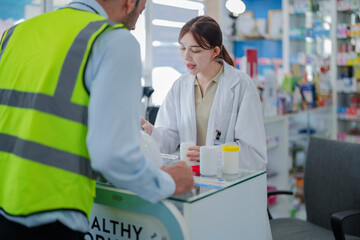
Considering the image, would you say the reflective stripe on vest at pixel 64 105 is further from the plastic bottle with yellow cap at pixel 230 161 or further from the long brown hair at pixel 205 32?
the long brown hair at pixel 205 32

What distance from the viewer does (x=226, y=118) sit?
7.18 ft

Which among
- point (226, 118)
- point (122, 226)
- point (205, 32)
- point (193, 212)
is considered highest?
point (205, 32)

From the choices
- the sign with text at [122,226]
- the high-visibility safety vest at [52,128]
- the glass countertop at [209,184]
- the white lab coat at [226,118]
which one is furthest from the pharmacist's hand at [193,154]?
the high-visibility safety vest at [52,128]

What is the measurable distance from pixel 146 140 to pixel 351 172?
1543 millimetres

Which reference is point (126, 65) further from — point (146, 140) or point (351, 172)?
point (351, 172)

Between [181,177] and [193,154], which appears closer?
[181,177]

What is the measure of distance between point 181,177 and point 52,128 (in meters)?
0.42

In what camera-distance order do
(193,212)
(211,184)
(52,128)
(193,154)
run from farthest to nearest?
(193,154) < (211,184) < (193,212) < (52,128)

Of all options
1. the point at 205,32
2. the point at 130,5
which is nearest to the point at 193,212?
the point at 130,5

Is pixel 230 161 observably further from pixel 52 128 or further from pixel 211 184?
→ pixel 52 128

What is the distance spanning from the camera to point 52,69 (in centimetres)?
108

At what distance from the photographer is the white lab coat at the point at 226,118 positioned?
6.75 feet

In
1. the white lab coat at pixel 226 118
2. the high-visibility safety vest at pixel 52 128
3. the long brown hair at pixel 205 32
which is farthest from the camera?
the long brown hair at pixel 205 32

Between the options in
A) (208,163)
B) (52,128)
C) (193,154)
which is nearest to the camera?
(52,128)
